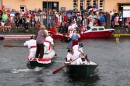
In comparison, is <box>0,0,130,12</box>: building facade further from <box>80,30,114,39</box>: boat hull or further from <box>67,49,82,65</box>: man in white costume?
<box>67,49,82,65</box>: man in white costume

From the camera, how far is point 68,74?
74.0 ft

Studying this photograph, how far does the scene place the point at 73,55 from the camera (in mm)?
22281

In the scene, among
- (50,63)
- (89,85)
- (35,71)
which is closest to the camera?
(89,85)

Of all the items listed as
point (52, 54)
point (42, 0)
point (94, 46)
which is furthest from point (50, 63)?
point (42, 0)

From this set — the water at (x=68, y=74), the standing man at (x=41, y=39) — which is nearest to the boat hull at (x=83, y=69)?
the water at (x=68, y=74)

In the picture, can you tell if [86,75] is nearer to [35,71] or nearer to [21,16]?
[35,71]

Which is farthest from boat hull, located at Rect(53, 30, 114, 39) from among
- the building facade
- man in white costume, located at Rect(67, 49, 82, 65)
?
man in white costume, located at Rect(67, 49, 82, 65)

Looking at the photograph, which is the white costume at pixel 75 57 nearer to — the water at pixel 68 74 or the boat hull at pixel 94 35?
the water at pixel 68 74

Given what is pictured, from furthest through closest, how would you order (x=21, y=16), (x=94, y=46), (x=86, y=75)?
1. (x=21, y=16)
2. (x=94, y=46)
3. (x=86, y=75)

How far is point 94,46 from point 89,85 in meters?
15.1

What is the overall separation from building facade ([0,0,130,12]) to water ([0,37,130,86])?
18989 mm

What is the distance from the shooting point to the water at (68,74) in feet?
68.1

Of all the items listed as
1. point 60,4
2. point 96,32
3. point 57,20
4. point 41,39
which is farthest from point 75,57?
point 60,4

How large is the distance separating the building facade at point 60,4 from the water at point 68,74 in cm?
1899
